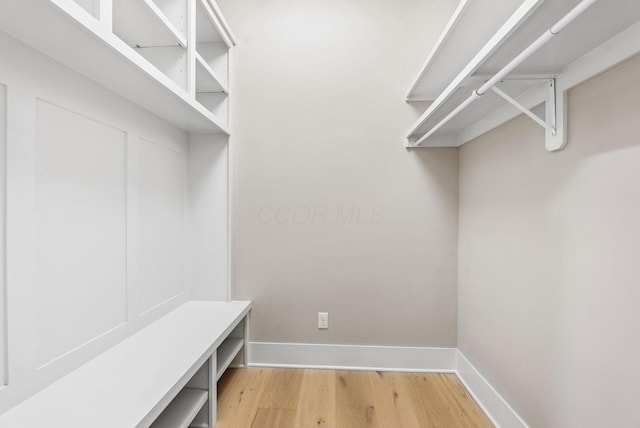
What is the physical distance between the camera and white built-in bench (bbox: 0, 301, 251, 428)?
35.3 inches

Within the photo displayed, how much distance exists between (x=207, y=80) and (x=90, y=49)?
97 centimetres

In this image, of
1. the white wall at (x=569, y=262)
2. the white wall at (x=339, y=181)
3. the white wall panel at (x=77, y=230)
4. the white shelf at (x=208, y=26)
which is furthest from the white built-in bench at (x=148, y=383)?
the white shelf at (x=208, y=26)

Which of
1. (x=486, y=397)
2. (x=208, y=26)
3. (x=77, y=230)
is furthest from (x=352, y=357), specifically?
(x=208, y=26)

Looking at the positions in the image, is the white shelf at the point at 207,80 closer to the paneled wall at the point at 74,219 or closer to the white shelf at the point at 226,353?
the paneled wall at the point at 74,219

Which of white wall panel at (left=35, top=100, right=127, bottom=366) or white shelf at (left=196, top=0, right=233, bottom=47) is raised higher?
white shelf at (left=196, top=0, right=233, bottom=47)

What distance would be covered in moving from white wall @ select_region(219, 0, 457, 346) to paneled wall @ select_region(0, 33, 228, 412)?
0.59 meters

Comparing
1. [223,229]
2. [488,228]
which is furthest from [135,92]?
[488,228]

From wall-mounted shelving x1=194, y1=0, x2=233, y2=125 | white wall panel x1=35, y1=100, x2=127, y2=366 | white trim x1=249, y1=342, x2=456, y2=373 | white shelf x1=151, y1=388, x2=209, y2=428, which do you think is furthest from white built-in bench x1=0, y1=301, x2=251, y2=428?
wall-mounted shelving x1=194, y1=0, x2=233, y2=125

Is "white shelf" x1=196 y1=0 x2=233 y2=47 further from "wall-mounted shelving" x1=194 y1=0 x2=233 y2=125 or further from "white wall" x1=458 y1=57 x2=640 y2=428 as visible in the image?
"white wall" x1=458 y1=57 x2=640 y2=428

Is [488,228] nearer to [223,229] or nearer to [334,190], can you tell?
[334,190]

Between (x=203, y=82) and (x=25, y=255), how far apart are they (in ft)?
4.61

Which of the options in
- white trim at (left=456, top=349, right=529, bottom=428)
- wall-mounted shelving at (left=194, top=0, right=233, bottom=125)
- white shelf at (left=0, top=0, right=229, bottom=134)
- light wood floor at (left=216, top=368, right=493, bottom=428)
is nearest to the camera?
white shelf at (left=0, top=0, right=229, bottom=134)

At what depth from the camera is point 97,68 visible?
1090mm

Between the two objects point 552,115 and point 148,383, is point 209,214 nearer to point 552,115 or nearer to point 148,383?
point 148,383
